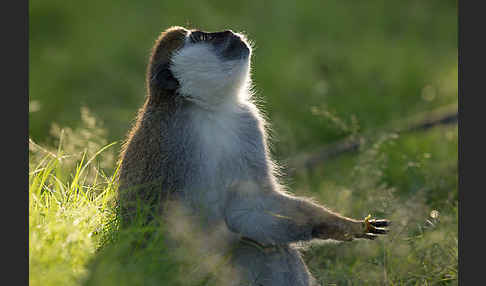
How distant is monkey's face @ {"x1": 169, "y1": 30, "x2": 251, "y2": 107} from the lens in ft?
14.6

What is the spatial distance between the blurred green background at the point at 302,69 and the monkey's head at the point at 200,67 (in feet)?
6.71

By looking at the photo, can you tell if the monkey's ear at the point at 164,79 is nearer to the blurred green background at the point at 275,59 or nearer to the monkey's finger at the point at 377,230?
the monkey's finger at the point at 377,230

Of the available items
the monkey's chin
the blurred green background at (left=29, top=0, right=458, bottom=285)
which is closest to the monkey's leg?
the monkey's chin

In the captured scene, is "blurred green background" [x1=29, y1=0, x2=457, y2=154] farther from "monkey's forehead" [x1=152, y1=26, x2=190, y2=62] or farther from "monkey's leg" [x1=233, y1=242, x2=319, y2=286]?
"monkey's leg" [x1=233, y1=242, x2=319, y2=286]

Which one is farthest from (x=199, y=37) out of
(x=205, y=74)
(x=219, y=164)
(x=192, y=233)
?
(x=192, y=233)

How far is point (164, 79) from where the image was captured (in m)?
4.45

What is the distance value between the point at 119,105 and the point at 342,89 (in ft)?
10.6

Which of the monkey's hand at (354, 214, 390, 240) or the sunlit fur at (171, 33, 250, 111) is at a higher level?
the sunlit fur at (171, 33, 250, 111)

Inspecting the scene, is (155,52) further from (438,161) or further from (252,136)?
(438,161)

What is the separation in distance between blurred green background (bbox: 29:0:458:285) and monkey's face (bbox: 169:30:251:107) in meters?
2.03

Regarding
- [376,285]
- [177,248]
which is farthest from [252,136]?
[376,285]

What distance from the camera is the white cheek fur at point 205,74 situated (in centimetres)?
444

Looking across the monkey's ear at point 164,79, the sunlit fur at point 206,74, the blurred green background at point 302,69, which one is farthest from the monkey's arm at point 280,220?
the blurred green background at point 302,69

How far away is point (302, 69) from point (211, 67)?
225 inches
